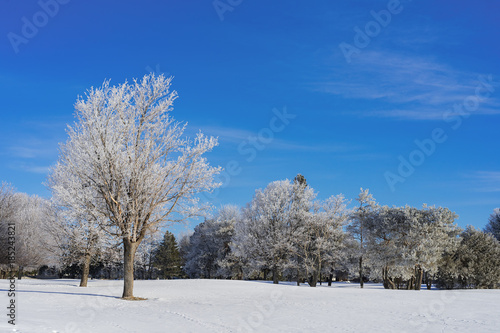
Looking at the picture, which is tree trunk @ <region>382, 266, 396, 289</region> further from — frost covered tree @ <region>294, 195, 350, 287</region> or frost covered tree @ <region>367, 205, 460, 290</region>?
frost covered tree @ <region>294, 195, 350, 287</region>

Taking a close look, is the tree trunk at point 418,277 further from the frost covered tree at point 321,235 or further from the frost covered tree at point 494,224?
the frost covered tree at point 494,224

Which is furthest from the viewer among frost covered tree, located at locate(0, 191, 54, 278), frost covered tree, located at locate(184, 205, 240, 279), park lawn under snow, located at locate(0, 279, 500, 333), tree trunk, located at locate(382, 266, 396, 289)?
frost covered tree, located at locate(184, 205, 240, 279)

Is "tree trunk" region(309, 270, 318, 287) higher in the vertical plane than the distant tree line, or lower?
lower

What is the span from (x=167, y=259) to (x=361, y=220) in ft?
151

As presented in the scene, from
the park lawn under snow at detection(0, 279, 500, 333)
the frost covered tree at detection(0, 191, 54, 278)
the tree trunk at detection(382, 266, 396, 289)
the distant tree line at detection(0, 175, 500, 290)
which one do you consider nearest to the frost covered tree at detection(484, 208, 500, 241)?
the distant tree line at detection(0, 175, 500, 290)

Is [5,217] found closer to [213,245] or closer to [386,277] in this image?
[213,245]

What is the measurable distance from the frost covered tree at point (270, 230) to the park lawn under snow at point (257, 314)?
66.0 ft

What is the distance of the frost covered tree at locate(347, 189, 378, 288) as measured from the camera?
44.5 m

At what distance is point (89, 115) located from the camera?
22781 millimetres

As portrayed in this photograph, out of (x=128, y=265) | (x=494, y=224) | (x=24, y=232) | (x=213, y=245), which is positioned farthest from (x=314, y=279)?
(x=494, y=224)

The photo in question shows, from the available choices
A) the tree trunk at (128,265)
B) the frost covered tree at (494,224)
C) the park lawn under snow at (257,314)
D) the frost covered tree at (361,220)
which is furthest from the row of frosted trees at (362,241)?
the frost covered tree at (494,224)

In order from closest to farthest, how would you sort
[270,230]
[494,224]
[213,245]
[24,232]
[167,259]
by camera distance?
[270,230], [24,232], [213,245], [494,224], [167,259]

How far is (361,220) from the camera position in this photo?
4494cm

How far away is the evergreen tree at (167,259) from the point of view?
7762cm
